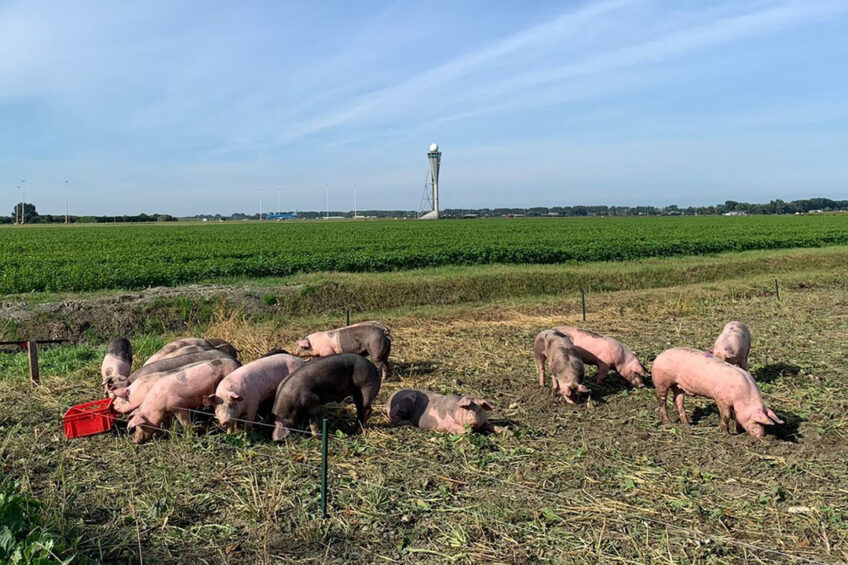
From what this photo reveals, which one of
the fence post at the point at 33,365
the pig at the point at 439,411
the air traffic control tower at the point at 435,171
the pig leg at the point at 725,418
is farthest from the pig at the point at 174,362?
the air traffic control tower at the point at 435,171

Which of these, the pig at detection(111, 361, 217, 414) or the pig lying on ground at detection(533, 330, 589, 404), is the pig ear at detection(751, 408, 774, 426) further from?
the pig at detection(111, 361, 217, 414)

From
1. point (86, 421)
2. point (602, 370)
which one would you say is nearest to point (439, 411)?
point (602, 370)

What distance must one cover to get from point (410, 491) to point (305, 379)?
6.67 ft

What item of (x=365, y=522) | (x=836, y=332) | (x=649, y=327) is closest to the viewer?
(x=365, y=522)

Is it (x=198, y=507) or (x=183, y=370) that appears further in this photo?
(x=183, y=370)

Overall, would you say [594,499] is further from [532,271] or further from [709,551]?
[532,271]

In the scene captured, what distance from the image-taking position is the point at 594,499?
5520 millimetres

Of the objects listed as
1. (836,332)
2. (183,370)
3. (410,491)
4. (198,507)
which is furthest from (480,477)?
(836,332)

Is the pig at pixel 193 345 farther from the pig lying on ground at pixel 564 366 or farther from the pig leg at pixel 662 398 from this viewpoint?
the pig leg at pixel 662 398

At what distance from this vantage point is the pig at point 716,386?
22.6ft

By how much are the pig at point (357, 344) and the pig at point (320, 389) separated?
6.60 ft

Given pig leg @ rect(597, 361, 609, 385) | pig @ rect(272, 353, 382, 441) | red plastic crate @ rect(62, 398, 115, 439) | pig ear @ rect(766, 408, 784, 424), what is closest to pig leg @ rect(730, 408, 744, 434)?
pig ear @ rect(766, 408, 784, 424)

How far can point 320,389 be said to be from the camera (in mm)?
7207

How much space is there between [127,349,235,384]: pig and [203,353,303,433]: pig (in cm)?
57
